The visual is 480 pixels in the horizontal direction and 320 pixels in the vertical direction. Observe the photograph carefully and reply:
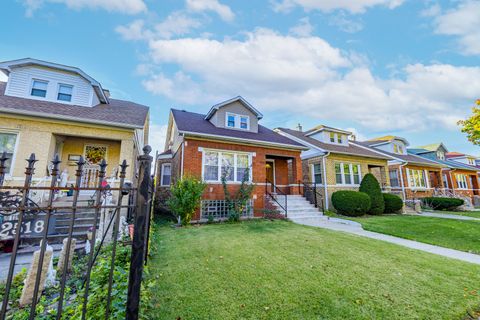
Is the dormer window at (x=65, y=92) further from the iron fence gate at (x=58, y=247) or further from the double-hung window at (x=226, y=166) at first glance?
the iron fence gate at (x=58, y=247)

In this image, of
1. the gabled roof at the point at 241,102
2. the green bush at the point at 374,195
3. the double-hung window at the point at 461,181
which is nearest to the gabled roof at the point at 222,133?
the gabled roof at the point at 241,102

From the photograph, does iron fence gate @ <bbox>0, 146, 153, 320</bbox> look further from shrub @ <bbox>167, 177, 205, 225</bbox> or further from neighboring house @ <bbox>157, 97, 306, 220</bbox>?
neighboring house @ <bbox>157, 97, 306, 220</bbox>

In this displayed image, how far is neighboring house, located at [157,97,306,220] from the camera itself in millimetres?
10789

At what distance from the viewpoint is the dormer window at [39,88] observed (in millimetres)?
10344

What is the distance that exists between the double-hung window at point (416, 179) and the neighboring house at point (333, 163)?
4.82m

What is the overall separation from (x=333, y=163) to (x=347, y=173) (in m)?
1.69

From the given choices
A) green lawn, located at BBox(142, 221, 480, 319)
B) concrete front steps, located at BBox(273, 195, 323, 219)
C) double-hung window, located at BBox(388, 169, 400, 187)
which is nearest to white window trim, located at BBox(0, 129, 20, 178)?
green lawn, located at BBox(142, 221, 480, 319)

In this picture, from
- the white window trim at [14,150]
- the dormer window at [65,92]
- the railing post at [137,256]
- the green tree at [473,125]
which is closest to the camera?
the railing post at [137,256]

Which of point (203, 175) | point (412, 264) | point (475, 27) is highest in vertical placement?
point (475, 27)

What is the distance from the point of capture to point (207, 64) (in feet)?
43.1

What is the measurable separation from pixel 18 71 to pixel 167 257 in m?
12.8

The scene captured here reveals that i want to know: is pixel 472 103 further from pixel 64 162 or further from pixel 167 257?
pixel 64 162

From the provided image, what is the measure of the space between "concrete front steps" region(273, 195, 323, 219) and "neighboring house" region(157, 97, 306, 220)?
1.13 m

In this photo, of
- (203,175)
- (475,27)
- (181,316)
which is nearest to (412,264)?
(181,316)
